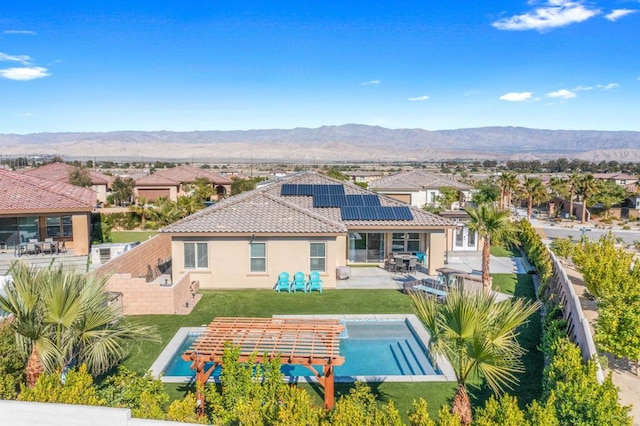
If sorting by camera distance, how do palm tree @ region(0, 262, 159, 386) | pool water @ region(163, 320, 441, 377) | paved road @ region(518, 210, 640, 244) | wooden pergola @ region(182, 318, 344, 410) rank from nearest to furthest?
palm tree @ region(0, 262, 159, 386) → wooden pergola @ region(182, 318, 344, 410) → pool water @ region(163, 320, 441, 377) → paved road @ region(518, 210, 640, 244)

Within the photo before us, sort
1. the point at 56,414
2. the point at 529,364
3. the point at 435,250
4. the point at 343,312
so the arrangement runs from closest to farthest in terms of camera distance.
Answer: the point at 56,414 < the point at 529,364 < the point at 343,312 < the point at 435,250

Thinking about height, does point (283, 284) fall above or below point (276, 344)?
below

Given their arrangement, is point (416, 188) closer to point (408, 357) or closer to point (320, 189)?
point (320, 189)

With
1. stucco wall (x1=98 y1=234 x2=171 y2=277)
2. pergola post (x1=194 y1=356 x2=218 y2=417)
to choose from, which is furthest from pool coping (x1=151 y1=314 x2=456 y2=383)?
stucco wall (x1=98 y1=234 x2=171 y2=277)

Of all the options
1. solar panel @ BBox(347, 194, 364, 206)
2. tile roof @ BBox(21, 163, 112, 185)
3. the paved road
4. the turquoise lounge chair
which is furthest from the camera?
tile roof @ BBox(21, 163, 112, 185)

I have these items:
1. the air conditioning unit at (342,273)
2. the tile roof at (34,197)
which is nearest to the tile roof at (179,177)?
the tile roof at (34,197)

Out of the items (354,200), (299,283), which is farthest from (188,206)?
(299,283)

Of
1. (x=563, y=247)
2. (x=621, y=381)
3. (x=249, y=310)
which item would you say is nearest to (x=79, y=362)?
(x=249, y=310)

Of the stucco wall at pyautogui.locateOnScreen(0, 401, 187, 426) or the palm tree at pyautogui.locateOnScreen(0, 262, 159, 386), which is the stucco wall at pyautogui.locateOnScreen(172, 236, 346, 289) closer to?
the palm tree at pyautogui.locateOnScreen(0, 262, 159, 386)
